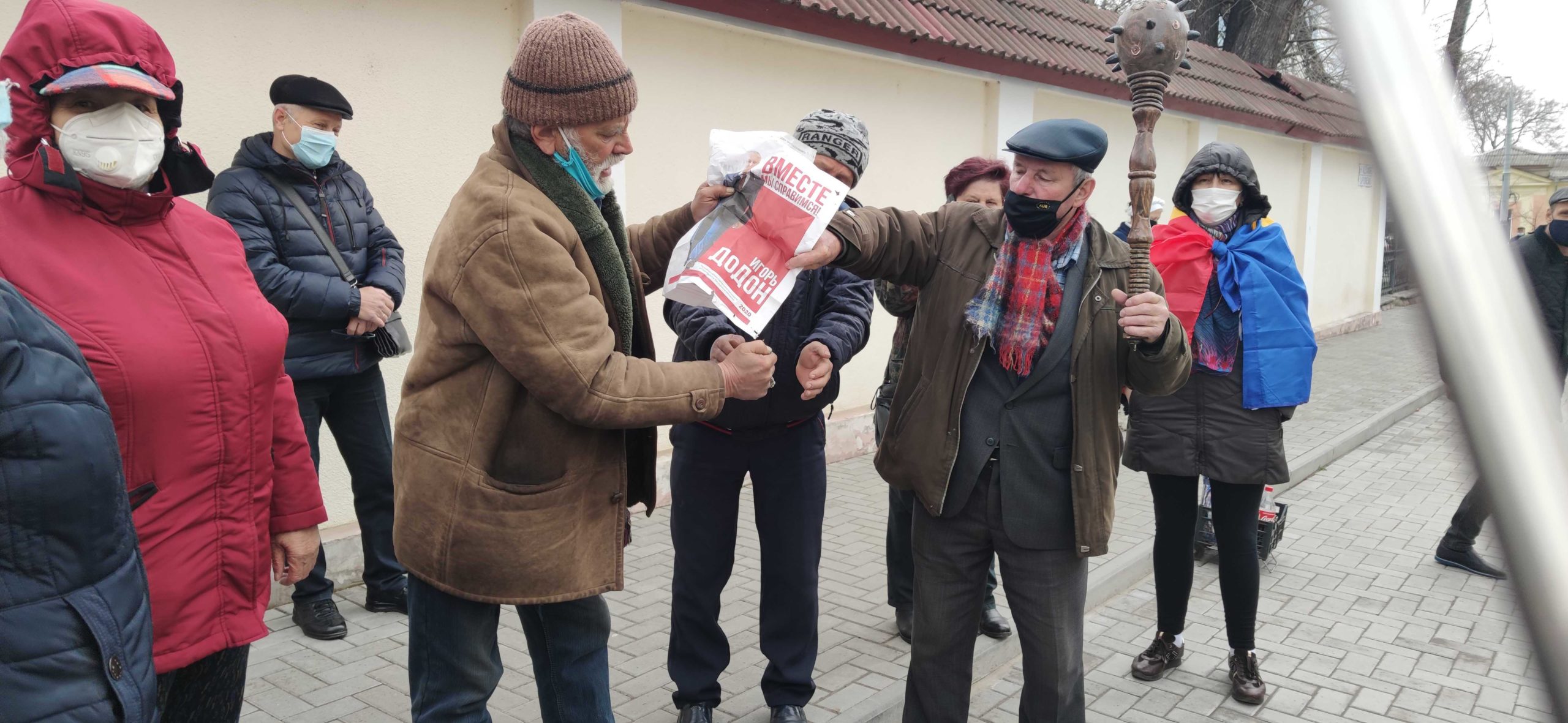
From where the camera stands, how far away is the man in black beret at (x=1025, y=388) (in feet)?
8.61

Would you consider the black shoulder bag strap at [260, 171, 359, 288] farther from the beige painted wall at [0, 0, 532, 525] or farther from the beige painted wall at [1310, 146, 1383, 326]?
the beige painted wall at [1310, 146, 1383, 326]

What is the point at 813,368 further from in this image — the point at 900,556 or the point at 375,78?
the point at 375,78

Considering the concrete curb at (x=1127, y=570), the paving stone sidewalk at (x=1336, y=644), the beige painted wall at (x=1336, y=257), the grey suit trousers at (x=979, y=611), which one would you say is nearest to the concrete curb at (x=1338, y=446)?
the concrete curb at (x=1127, y=570)

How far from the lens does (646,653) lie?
3955 mm

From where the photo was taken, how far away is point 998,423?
2711 millimetres

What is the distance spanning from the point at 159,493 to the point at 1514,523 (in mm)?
2132

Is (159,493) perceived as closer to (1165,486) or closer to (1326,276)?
(1165,486)

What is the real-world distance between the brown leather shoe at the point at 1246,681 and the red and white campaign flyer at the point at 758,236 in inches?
104

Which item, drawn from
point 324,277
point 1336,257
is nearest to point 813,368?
point 324,277

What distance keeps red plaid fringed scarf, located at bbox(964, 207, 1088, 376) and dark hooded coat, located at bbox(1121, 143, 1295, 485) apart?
1.28m

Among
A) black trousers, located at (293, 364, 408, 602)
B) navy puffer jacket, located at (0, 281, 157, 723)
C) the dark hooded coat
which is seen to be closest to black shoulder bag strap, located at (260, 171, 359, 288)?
black trousers, located at (293, 364, 408, 602)

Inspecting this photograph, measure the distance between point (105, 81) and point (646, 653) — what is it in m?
2.73

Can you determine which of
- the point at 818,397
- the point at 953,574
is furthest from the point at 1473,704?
the point at 818,397

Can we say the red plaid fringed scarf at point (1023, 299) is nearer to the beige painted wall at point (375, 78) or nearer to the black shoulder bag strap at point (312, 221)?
the black shoulder bag strap at point (312, 221)
